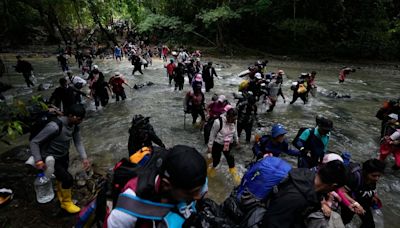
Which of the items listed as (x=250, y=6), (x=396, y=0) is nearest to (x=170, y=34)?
(x=250, y=6)

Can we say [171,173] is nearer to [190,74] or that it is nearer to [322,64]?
[190,74]

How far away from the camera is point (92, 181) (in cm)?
550

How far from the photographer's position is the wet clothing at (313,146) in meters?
4.48

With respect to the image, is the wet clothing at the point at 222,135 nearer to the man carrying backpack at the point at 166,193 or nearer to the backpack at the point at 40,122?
the backpack at the point at 40,122

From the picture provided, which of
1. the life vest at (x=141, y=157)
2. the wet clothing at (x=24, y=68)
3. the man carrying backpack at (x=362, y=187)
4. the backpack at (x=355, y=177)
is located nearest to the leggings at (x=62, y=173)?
the life vest at (x=141, y=157)

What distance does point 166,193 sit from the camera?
163 cm

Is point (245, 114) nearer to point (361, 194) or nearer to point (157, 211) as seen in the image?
point (361, 194)

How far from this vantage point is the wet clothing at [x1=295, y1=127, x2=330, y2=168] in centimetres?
448

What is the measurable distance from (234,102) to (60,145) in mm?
9339

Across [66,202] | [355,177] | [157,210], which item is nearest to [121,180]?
[157,210]

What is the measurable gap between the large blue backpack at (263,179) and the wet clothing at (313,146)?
1981 mm

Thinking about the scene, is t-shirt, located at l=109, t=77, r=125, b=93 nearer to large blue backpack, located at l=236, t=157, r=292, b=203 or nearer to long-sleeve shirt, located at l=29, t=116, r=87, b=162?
long-sleeve shirt, located at l=29, t=116, r=87, b=162

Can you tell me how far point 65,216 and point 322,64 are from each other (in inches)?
978

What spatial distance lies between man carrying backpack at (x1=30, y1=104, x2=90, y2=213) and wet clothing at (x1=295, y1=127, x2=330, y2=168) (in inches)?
136
